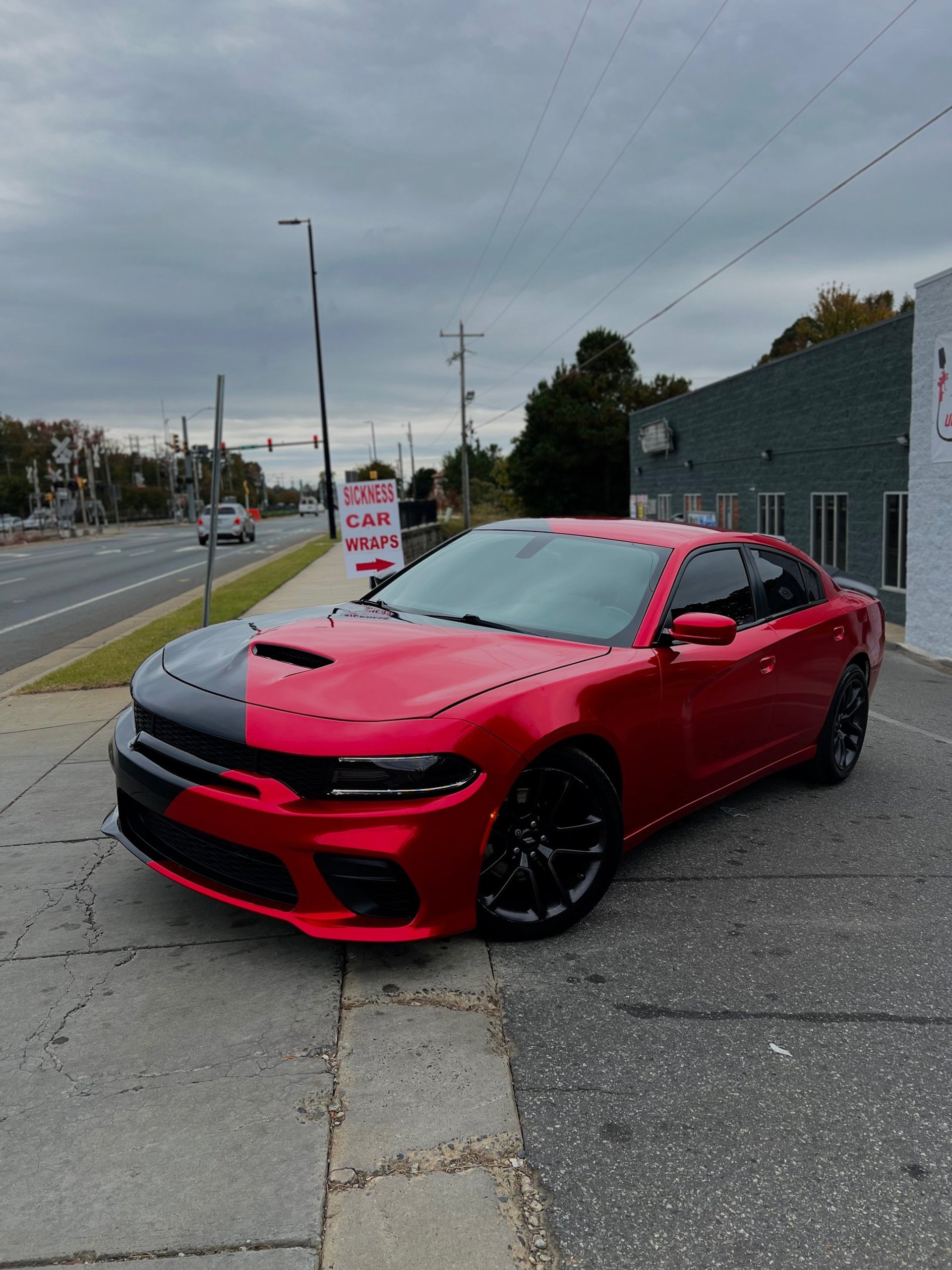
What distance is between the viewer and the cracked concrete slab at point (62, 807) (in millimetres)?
4723

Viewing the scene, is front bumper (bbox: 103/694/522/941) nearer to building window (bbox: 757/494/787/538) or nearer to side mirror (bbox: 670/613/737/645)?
side mirror (bbox: 670/613/737/645)

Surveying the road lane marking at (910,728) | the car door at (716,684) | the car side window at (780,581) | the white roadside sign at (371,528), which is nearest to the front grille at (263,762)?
the car door at (716,684)

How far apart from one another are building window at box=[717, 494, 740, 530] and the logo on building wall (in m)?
11.6

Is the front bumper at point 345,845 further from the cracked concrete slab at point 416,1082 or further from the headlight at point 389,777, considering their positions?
the cracked concrete slab at point 416,1082

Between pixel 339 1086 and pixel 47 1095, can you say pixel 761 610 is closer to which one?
pixel 339 1086

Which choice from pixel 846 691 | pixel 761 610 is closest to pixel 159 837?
pixel 761 610

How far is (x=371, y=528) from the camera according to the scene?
11.7m

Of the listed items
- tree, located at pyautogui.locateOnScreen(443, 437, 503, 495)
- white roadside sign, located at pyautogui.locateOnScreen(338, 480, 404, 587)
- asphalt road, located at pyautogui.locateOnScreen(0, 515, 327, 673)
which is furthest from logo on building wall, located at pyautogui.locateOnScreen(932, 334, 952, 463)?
tree, located at pyautogui.locateOnScreen(443, 437, 503, 495)

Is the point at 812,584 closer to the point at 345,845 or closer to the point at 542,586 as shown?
the point at 542,586

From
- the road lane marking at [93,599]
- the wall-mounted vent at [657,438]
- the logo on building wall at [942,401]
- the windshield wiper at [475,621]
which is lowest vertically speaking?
the road lane marking at [93,599]

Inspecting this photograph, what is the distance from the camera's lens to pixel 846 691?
18.5ft

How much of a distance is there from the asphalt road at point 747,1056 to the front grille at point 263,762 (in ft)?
3.11

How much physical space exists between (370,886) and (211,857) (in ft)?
2.01

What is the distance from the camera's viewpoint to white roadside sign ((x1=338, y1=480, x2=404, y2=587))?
11555 mm
